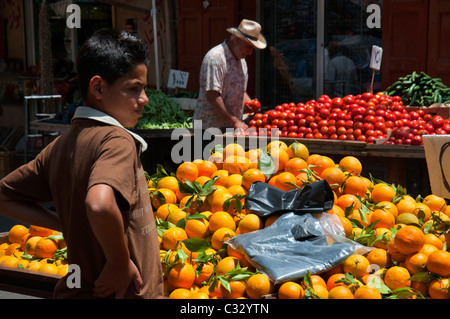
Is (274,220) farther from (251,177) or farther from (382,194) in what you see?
(382,194)

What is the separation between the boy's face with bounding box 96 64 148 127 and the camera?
73.5 inches

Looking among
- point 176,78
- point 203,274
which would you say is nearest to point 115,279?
point 203,274

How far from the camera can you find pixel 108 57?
1.85m

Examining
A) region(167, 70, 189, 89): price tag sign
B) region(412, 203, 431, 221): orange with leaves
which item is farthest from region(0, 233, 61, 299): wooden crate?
region(167, 70, 189, 89): price tag sign

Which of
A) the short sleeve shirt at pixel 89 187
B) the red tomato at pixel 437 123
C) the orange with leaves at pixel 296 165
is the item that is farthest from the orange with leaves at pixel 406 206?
the red tomato at pixel 437 123

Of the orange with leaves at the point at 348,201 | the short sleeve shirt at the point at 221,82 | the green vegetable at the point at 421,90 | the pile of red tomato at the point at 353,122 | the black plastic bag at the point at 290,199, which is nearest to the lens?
the black plastic bag at the point at 290,199

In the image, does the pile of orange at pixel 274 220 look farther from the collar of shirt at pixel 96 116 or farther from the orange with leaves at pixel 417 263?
the collar of shirt at pixel 96 116

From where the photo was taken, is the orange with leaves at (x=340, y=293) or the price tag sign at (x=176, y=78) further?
the price tag sign at (x=176, y=78)

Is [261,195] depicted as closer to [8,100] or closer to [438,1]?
[438,1]

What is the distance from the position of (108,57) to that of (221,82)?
3.89m

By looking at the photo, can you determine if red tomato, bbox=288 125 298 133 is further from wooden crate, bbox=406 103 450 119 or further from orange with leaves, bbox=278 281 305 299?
orange with leaves, bbox=278 281 305 299

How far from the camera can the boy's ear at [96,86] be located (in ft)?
6.07

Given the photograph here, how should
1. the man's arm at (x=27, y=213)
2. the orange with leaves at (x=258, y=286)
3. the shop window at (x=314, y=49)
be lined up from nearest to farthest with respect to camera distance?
the man's arm at (x=27, y=213) < the orange with leaves at (x=258, y=286) < the shop window at (x=314, y=49)
